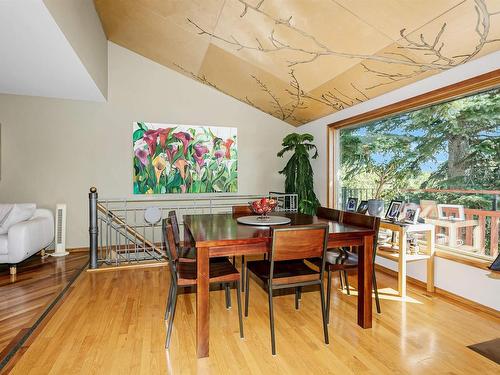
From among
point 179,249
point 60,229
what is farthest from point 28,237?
point 179,249

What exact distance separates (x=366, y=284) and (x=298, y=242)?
0.74 meters

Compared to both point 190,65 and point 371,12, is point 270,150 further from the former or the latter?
point 371,12

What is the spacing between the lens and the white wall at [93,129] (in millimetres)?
4324

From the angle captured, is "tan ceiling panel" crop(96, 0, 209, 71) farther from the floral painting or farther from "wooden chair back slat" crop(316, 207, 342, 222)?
"wooden chair back slat" crop(316, 207, 342, 222)

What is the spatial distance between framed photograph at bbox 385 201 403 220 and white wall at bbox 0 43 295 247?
2789 mm

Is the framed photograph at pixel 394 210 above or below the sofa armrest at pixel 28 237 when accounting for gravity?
above

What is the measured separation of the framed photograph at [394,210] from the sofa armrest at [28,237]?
4166 mm

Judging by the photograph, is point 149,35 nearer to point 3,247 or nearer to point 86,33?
point 86,33

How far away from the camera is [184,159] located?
498 centimetres

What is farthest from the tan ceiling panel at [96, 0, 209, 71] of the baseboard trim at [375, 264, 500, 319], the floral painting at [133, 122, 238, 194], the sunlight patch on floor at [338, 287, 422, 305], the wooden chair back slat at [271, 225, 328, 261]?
the baseboard trim at [375, 264, 500, 319]

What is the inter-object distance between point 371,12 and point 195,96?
3385mm

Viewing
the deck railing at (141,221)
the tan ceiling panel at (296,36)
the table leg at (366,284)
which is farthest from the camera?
the deck railing at (141,221)

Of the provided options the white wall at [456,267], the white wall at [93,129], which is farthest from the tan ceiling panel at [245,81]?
the white wall at [456,267]

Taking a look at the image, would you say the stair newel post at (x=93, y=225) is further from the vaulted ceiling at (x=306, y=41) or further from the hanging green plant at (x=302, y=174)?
the hanging green plant at (x=302, y=174)
